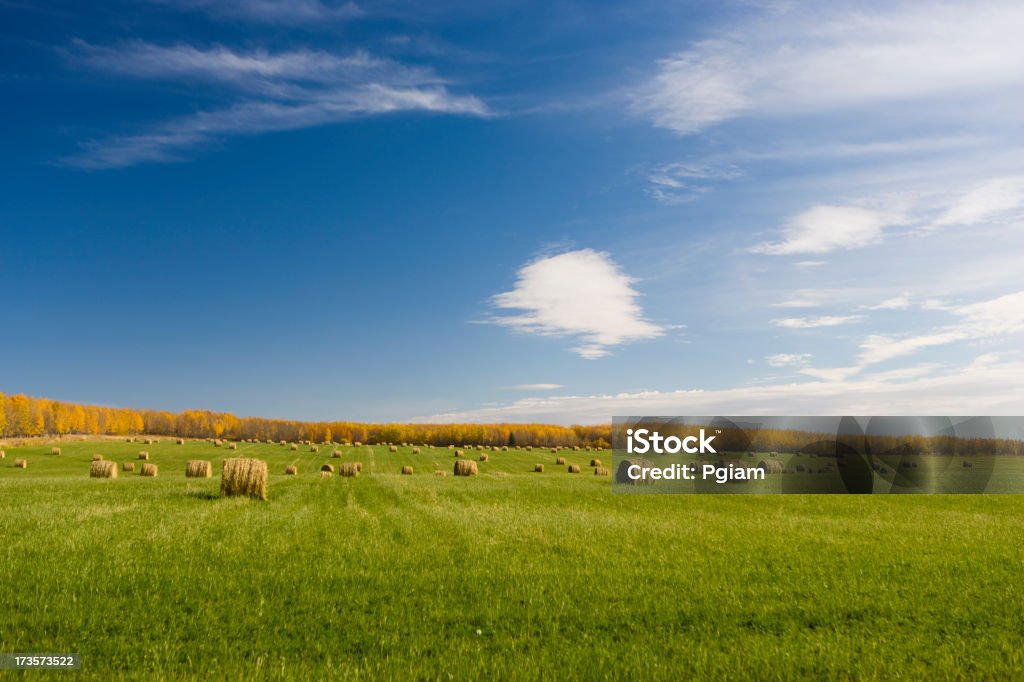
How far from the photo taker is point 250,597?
13336 mm

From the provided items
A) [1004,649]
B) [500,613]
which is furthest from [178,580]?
[1004,649]

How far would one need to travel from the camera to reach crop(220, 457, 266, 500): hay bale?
99.2 ft

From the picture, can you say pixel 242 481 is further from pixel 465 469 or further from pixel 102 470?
pixel 465 469

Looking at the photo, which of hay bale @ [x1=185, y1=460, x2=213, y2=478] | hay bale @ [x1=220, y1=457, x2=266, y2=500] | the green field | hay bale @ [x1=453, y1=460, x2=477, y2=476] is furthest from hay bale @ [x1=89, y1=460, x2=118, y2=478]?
hay bale @ [x1=453, y1=460, x2=477, y2=476]

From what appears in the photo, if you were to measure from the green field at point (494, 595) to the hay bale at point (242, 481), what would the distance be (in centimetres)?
398

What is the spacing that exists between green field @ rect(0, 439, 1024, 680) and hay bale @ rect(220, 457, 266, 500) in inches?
157

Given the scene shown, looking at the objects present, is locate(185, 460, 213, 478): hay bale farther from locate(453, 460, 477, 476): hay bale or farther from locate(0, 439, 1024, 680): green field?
locate(0, 439, 1024, 680): green field

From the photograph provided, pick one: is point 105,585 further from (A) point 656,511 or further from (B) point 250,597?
(A) point 656,511

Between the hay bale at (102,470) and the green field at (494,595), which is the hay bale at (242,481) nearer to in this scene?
the green field at (494,595)

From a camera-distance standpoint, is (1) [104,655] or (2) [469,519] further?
(2) [469,519]

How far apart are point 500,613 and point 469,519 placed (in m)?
13.1

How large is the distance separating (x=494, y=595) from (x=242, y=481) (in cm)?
2033

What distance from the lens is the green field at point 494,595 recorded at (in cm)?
1053

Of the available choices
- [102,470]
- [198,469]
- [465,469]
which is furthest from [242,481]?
[465,469]
